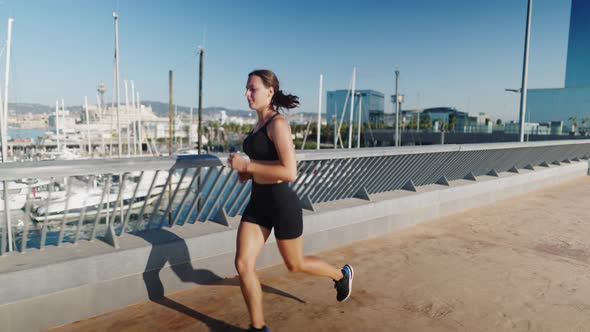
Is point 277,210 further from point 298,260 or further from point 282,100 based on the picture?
point 282,100

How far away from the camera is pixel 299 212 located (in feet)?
9.89

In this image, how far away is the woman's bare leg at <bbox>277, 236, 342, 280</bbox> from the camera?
3.04 meters

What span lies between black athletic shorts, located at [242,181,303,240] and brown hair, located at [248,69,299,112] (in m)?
0.59

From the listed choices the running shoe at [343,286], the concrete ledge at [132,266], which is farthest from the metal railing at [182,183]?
the running shoe at [343,286]

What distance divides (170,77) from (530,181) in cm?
3100

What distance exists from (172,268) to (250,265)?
141 centimetres

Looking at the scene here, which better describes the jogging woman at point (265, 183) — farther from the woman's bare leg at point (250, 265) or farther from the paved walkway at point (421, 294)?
the paved walkway at point (421, 294)

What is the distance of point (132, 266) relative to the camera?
11.9ft

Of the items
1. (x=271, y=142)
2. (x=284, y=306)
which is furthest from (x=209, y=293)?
(x=271, y=142)

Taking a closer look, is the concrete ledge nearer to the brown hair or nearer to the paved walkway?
the paved walkway

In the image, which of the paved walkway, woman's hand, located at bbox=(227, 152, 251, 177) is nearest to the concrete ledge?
the paved walkway

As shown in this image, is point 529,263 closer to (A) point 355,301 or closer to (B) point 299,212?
(A) point 355,301

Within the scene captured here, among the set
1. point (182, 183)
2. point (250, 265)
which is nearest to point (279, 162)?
point (250, 265)

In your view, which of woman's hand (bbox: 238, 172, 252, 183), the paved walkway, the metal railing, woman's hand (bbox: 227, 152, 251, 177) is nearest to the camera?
woman's hand (bbox: 227, 152, 251, 177)
